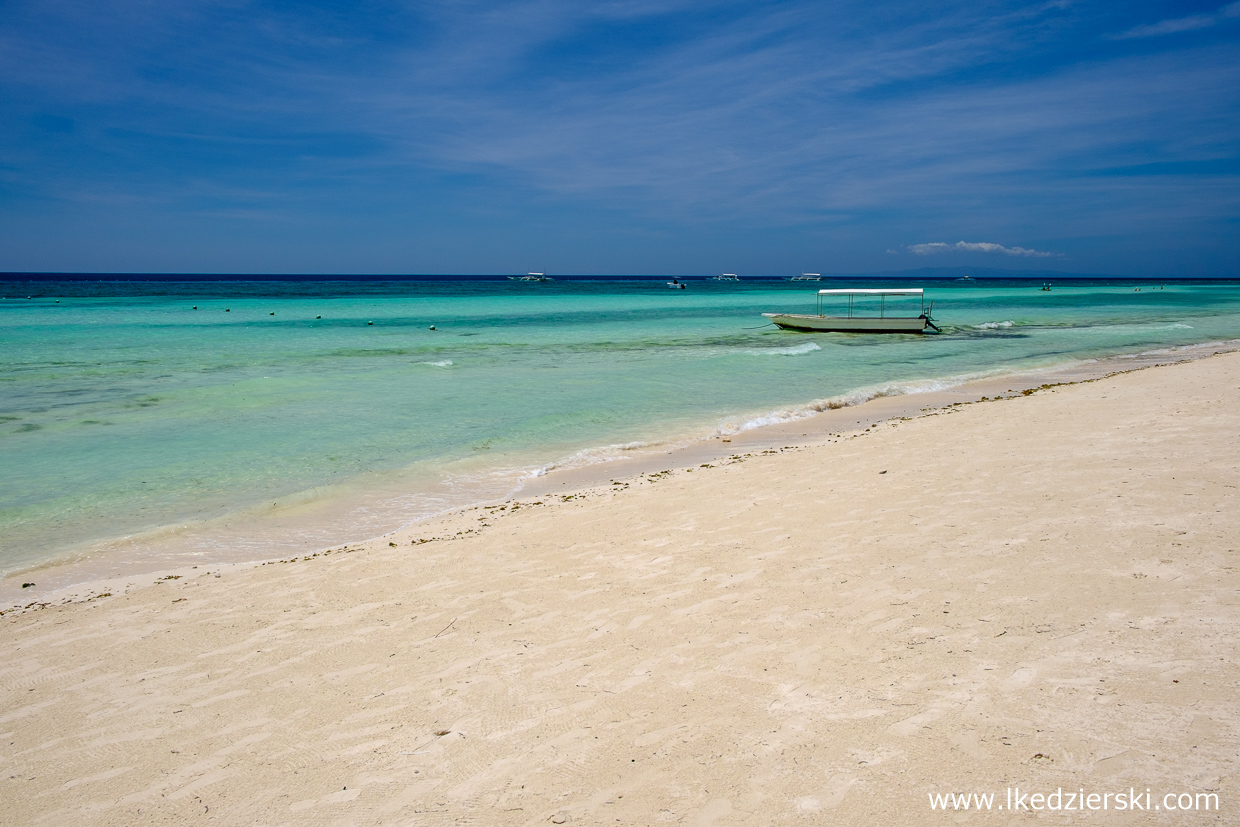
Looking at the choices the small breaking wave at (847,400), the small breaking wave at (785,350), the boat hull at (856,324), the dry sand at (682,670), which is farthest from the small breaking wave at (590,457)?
the boat hull at (856,324)

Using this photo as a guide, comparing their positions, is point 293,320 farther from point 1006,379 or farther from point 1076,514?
point 1076,514

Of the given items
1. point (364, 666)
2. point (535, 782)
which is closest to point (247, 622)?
point (364, 666)

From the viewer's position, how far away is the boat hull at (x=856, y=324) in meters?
34.6

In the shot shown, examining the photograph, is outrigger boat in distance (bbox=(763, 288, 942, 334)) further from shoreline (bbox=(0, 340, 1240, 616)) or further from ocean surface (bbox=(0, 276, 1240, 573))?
shoreline (bbox=(0, 340, 1240, 616))

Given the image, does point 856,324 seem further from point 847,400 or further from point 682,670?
point 682,670

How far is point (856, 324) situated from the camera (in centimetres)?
3550

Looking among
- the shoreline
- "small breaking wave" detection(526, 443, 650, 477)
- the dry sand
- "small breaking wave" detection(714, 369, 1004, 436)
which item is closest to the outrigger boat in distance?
the shoreline

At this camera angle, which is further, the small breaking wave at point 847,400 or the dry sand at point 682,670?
the small breaking wave at point 847,400

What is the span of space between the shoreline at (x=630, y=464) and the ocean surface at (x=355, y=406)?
11.8 inches

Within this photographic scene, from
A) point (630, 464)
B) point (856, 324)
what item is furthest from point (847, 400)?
point (856, 324)

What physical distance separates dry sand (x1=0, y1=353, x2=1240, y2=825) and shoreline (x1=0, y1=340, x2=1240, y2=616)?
591 millimetres

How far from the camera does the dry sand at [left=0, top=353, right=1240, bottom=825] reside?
3.04m

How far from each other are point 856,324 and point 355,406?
2687cm

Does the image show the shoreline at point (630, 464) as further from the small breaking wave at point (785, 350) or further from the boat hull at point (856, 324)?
the boat hull at point (856, 324)
